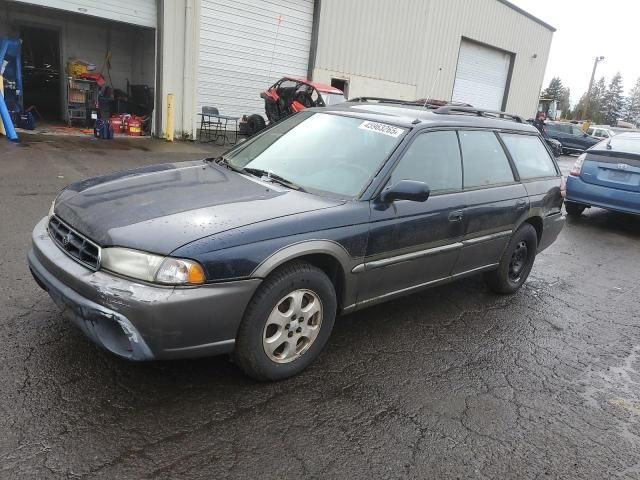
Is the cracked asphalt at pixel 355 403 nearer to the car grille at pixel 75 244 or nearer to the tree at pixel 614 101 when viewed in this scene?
the car grille at pixel 75 244

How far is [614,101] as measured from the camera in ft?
321

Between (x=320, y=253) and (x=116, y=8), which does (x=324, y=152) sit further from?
(x=116, y=8)

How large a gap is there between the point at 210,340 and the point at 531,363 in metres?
2.36

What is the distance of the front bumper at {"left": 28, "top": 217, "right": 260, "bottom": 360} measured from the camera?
2430 millimetres

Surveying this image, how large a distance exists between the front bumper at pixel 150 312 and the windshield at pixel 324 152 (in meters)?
1.04

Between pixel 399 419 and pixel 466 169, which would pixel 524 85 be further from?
pixel 399 419

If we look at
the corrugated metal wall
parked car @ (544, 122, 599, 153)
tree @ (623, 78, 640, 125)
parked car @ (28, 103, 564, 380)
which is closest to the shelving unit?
the corrugated metal wall

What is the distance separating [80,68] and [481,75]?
17342 millimetres

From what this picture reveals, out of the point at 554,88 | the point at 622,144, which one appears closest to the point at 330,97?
the point at 622,144

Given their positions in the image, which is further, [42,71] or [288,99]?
[42,71]

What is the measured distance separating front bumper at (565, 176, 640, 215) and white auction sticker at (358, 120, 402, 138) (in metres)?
5.95

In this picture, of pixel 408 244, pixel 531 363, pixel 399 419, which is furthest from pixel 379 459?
pixel 531 363

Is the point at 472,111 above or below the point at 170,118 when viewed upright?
above

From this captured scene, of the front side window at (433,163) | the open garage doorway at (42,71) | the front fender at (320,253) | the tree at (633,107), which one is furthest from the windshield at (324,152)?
the tree at (633,107)
